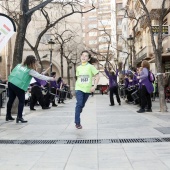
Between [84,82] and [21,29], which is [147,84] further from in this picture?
[21,29]

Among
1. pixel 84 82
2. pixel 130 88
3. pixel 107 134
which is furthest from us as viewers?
pixel 130 88

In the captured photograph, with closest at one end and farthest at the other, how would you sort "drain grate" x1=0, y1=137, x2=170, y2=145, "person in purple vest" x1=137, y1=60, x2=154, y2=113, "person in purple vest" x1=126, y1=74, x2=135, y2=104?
"drain grate" x1=0, y1=137, x2=170, y2=145 < "person in purple vest" x1=137, y1=60, x2=154, y2=113 < "person in purple vest" x1=126, y1=74, x2=135, y2=104

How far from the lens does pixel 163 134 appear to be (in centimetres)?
653

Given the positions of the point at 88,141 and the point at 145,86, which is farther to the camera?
the point at 145,86
